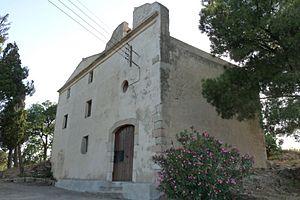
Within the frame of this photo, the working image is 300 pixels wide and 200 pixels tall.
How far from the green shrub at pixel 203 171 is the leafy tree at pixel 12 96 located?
12924 mm

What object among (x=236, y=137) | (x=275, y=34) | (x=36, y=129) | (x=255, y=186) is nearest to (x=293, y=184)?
(x=255, y=186)

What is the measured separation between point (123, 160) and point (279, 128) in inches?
201

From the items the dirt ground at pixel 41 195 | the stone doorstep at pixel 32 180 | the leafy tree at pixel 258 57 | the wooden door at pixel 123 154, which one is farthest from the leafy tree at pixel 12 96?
the leafy tree at pixel 258 57

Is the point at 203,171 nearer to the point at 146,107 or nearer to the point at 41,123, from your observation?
the point at 146,107

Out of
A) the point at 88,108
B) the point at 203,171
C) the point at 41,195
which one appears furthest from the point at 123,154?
the point at 203,171

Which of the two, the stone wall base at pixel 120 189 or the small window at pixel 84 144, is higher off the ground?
the small window at pixel 84 144

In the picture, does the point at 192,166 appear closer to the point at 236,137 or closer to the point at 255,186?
the point at 255,186

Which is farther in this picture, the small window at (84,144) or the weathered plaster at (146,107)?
the small window at (84,144)

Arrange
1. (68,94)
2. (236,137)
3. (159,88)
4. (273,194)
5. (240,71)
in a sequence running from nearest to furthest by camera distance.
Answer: (273,194)
(240,71)
(159,88)
(236,137)
(68,94)

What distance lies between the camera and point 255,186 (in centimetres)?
732

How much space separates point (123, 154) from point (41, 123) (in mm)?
16831

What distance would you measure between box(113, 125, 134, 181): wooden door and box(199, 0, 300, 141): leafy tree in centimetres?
313

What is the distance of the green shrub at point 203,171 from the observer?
199 inches

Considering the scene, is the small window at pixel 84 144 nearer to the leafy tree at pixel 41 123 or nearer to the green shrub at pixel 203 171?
the green shrub at pixel 203 171
